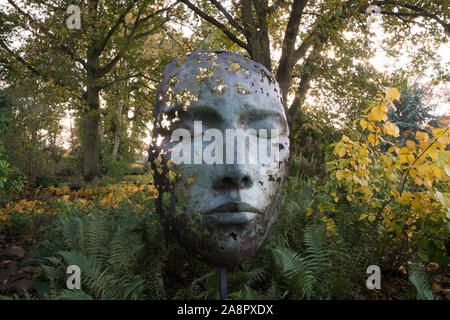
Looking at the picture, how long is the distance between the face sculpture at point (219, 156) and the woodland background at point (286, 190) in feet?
1.50

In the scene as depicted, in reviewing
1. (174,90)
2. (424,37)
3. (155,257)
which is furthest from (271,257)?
(424,37)

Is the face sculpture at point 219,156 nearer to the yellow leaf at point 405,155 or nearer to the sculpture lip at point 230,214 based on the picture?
the sculpture lip at point 230,214

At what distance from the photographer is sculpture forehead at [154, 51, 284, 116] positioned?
2180mm

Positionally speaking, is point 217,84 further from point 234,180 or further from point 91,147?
point 91,147

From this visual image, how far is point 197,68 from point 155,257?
1865 millimetres

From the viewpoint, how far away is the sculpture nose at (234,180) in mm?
1966

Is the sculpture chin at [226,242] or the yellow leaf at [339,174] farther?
the yellow leaf at [339,174]

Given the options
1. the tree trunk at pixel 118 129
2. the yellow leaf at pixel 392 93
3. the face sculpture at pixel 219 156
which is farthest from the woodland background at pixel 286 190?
the tree trunk at pixel 118 129

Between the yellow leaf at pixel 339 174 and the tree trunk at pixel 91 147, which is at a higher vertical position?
the tree trunk at pixel 91 147

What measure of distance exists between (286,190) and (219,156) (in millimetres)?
2854

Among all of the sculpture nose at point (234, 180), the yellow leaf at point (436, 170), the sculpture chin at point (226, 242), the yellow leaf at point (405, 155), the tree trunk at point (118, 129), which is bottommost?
the sculpture chin at point (226, 242)

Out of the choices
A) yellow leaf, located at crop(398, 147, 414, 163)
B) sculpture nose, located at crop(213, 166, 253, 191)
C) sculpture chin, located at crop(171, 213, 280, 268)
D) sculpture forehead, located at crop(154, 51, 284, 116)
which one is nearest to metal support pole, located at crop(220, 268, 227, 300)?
sculpture chin, located at crop(171, 213, 280, 268)
